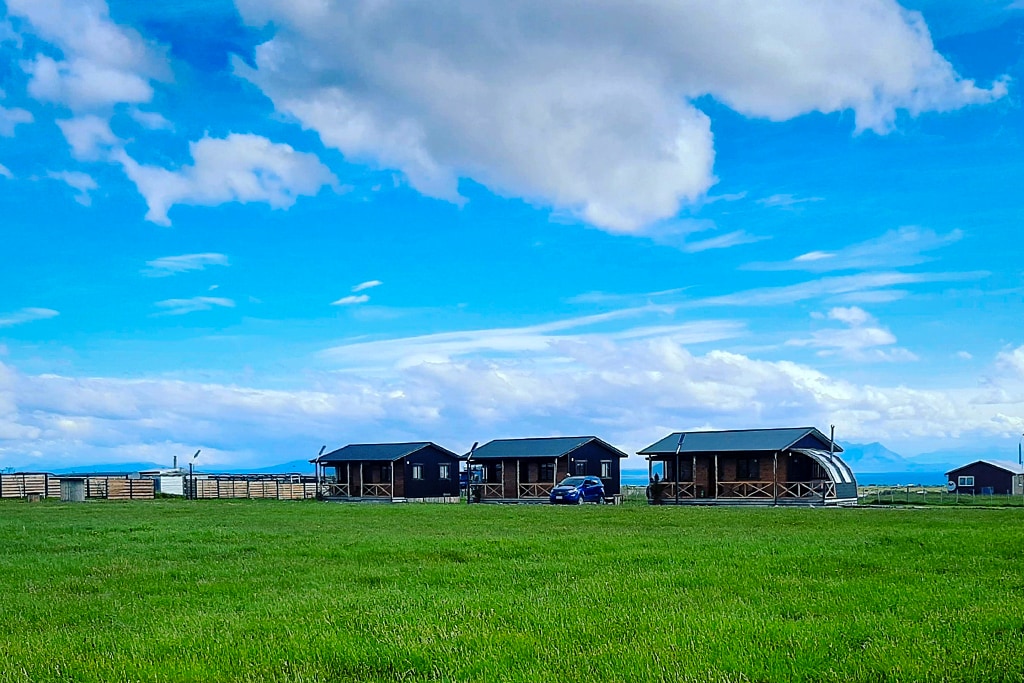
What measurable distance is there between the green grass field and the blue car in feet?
101

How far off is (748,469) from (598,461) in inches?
494

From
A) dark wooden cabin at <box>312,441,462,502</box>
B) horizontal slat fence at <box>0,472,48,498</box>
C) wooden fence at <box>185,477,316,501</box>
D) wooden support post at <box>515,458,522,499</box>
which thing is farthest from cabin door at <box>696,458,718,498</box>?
horizontal slat fence at <box>0,472,48,498</box>

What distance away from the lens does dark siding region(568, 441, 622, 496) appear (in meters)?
60.3

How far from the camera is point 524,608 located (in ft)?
36.3

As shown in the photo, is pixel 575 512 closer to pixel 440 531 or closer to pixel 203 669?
pixel 440 531

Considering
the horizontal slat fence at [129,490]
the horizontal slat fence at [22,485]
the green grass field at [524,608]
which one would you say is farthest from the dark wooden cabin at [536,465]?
the green grass field at [524,608]

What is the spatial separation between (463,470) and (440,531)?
4461cm

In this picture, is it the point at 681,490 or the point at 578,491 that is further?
the point at 681,490

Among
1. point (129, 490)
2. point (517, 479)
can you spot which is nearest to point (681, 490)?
point (517, 479)

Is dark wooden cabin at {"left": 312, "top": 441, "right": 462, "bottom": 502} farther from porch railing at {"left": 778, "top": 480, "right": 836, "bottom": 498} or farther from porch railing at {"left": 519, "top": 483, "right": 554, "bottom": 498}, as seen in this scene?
porch railing at {"left": 778, "top": 480, "right": 836, "bottom": 498}

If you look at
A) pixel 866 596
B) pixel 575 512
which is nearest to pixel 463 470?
pixel 575 512

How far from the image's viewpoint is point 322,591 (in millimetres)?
13109

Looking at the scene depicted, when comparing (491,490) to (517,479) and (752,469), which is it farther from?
(752,469)

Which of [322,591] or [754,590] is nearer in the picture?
[754,590]
